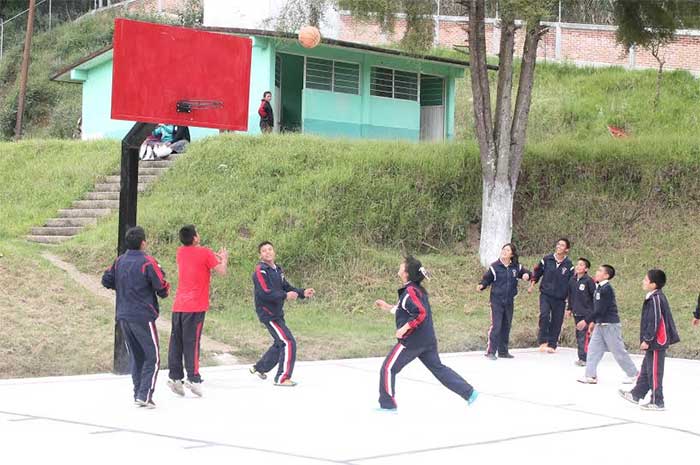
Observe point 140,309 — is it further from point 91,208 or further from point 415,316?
point 91,208

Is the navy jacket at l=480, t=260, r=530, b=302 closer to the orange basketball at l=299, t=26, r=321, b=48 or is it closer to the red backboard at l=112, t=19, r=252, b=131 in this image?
the red backboard at l=112, t=19, r=252, b=131

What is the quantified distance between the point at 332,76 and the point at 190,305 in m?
17.9

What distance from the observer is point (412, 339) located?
386 inches

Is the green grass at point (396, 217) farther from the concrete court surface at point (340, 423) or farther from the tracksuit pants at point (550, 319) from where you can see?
the concrete court surface at point (340, 423)

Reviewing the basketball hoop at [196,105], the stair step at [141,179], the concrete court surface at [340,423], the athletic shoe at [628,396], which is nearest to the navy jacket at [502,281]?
the concrete court surface at [340,423]

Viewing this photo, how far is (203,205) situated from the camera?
20.7 m

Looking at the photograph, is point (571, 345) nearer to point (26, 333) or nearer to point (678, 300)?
point (678, 300)

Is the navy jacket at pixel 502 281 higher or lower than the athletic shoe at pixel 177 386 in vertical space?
higher

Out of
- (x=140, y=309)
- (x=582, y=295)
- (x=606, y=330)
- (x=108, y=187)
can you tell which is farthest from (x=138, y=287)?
(x=108, y=187)

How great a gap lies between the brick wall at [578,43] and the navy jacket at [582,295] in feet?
74.4

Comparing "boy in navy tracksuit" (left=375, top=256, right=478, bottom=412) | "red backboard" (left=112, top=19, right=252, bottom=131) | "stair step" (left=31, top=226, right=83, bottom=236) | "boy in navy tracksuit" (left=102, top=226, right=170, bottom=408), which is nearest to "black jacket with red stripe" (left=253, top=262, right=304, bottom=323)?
"boy in navy tracksuit" (left=102, top=226, right=170, bottom=408)

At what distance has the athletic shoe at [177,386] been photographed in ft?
34.9

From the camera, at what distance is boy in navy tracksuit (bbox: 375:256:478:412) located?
9.73 meters

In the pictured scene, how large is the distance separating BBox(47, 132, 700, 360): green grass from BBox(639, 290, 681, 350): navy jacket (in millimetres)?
5916
